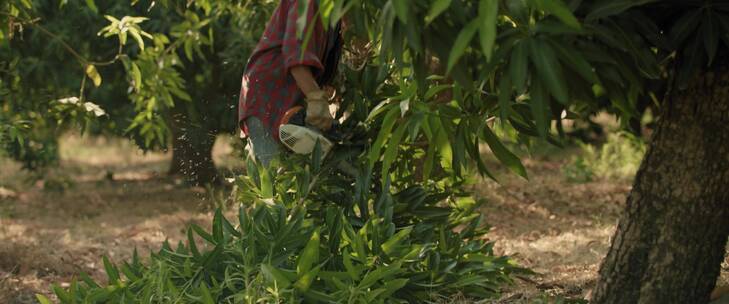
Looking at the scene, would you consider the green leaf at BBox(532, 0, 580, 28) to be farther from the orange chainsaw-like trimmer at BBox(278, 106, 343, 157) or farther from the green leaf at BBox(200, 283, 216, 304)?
the orange chainsaw-like trimmer at BBox(278, 106, 343, 157)

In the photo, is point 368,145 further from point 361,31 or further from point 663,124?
point 361,31

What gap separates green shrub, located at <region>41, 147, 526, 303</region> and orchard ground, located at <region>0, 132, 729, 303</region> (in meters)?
0.30

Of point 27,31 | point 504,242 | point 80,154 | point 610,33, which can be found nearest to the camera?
point 610,33

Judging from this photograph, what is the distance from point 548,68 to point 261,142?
2.05 m

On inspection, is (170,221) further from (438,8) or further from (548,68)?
(438,8)

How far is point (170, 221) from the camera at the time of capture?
8281mm

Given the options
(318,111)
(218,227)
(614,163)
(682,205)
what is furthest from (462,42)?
(614,163)

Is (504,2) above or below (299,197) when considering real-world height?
above

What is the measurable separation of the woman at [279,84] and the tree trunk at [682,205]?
1326mm

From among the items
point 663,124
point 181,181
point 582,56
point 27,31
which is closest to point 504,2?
point 582,56

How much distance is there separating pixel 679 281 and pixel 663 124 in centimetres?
55

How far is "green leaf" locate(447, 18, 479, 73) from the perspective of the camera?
8.06 feet

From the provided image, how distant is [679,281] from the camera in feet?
12.2

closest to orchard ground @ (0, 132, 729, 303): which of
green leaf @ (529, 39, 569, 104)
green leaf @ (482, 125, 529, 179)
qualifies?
green leaf @ (482, 125, 529, 179)
